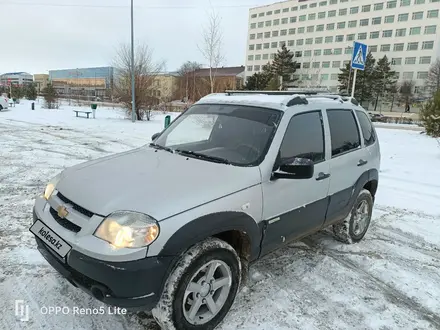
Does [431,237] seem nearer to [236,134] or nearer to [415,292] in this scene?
[415,292]

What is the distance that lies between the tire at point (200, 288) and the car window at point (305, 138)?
42.7 inches

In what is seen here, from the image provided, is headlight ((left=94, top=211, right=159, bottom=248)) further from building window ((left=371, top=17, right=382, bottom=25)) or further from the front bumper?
building window ((left=371, top=17, right=382, bottom=25))

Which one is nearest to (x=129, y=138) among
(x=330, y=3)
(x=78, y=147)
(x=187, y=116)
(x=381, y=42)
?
(x=78, y=147)

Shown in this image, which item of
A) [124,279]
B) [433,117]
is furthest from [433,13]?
[124,279]

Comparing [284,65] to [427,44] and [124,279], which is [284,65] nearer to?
[427,44]

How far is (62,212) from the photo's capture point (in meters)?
2.50

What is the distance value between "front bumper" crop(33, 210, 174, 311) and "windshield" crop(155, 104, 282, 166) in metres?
1.18

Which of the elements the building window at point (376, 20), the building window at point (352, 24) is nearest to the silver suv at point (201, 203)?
the building window at point (376, 20)

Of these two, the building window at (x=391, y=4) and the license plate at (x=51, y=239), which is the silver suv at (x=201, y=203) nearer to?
the license plate at (x=51, y=239)

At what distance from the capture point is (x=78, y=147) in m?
10.5

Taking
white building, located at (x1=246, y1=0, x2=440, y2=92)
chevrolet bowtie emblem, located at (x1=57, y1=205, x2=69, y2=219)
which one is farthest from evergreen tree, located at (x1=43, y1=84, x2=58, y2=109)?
white building, located at (x1=246, y1=0, x2=440, y2=92)

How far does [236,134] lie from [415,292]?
95.1 inches

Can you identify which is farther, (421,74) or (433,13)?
(421,74)

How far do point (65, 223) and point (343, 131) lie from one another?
10.3 feet
